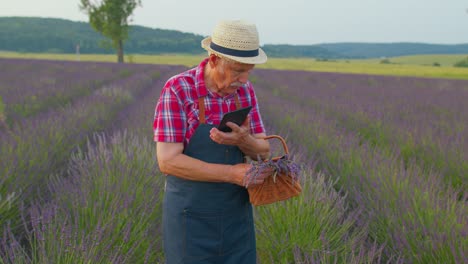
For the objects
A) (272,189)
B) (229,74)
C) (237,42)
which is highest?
(237,42)

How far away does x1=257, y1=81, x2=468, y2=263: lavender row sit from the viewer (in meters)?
2.33

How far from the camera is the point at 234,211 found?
5.89 feet

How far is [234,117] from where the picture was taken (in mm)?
1574

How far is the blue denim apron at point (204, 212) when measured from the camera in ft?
5.53

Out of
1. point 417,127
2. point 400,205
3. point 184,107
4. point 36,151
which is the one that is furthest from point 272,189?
point 417,127

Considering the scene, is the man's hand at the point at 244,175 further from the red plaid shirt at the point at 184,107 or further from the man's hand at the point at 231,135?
the red plaid shirt at the point at 184,107

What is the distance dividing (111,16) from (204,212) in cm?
4249

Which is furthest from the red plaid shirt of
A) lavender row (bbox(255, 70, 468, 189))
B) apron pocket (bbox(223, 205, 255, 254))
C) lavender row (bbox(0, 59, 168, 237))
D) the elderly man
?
lavender row (bbox(255, 70, 468, 189))

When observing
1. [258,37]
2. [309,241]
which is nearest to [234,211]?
[258,37]

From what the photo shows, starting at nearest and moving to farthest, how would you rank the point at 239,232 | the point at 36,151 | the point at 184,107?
1. the point at 184,107
2. the point at 239,232
3. the point at 36,151

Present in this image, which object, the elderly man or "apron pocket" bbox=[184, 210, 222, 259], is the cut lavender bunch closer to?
the elderly man

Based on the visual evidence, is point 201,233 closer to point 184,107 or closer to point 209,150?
point 209,150

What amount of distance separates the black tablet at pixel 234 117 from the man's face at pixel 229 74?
0.13 metres

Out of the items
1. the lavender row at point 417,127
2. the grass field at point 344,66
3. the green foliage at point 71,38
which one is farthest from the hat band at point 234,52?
the green foliage at point 71,38
